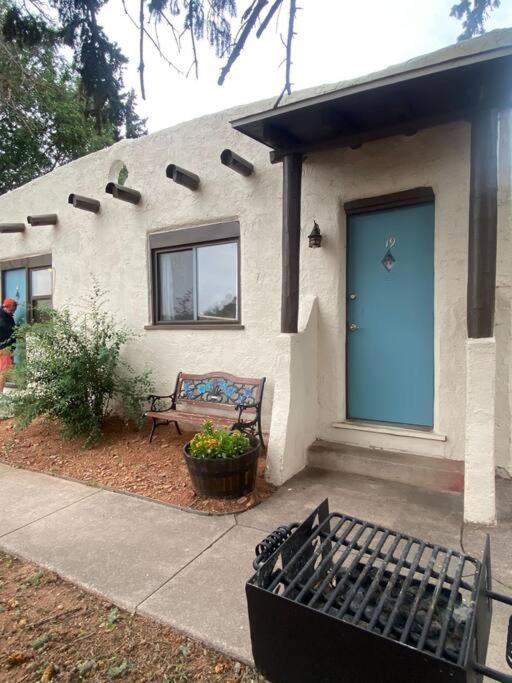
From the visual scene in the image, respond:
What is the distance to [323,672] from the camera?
1266 millimetres

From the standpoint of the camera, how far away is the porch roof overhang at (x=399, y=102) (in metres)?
2.86

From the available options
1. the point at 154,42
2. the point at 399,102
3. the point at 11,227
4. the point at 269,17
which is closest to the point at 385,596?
the point at 269,17

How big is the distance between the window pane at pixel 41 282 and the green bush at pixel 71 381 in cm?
170

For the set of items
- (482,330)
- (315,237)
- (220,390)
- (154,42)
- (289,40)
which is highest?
(154,42)

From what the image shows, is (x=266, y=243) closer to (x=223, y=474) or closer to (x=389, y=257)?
(x=389, y=257)

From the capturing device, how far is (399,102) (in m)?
3.28

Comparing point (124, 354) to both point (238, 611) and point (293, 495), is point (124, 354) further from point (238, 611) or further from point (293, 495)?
point (238, 611)

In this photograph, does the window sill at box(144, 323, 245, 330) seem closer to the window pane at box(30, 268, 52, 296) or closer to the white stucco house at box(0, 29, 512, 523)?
the white stucco house at box(0, 29, 512, 523)

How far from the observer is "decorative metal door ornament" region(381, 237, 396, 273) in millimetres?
4086

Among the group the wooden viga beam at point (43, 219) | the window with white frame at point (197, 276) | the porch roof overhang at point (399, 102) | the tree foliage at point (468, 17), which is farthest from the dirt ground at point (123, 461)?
the tree foliage at point (468, 17)

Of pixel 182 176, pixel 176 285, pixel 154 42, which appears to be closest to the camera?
pixel 154 42

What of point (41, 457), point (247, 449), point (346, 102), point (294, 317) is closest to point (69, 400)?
point (41, 457)

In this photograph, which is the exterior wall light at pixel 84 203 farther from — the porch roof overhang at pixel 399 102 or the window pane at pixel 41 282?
the porch roof overhang at pixel 399 102

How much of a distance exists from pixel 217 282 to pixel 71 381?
86.7 inches
